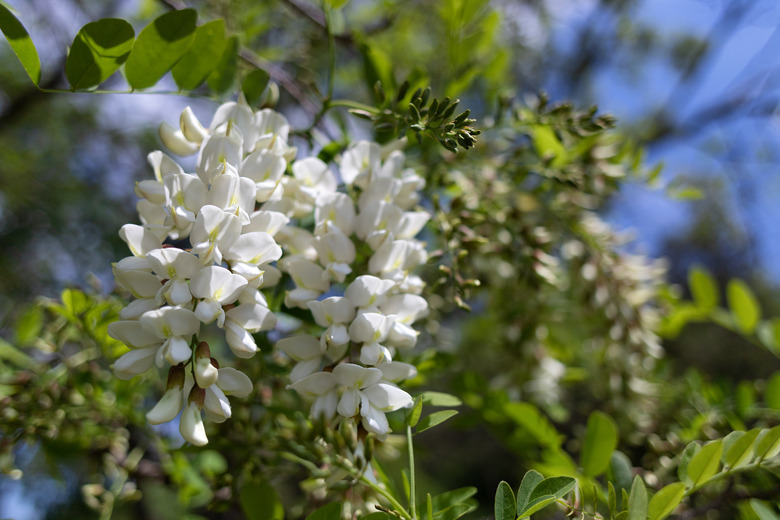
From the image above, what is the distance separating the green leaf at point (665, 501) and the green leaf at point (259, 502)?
35 cm

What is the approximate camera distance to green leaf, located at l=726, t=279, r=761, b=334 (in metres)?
0.80

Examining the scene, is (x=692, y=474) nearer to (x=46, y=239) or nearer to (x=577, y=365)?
(x=577, y=365)

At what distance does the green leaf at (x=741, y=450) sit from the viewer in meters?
0.42

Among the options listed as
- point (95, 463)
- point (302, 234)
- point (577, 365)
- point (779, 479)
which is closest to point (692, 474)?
point (779, 479)

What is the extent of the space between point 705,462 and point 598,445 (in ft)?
0.42

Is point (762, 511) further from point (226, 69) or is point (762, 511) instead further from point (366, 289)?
point (226, 69)

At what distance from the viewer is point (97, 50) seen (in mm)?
432

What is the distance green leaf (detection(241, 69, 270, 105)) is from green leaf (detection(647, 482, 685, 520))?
493 mm

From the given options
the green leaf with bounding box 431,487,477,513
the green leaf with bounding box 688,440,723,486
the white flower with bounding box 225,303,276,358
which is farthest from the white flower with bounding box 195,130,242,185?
the green leaf with bounding box 688,440,723,486

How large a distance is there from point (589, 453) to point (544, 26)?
1879 mm

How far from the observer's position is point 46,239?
59.7 inches

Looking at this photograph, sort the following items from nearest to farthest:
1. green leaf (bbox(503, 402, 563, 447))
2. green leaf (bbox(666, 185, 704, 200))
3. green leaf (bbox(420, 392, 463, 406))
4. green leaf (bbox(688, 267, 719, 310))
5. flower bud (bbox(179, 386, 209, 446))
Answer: flower bud (bbox(179, 386, 209, 446)) < green leaf (bbox(420, 392, 463, 406)) < green leaf (bbox(503, 402, 563, 447)) < green leaf (bbox(666, 185, 704, 200)) < green leaf (bbox(688, 267, 719, 310))

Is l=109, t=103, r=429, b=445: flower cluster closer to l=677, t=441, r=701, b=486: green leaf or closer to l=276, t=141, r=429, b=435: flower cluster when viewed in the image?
l=276, t=141, r=429, b=435: flower cluster

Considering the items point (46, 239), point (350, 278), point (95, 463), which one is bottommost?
point (46, 239)
